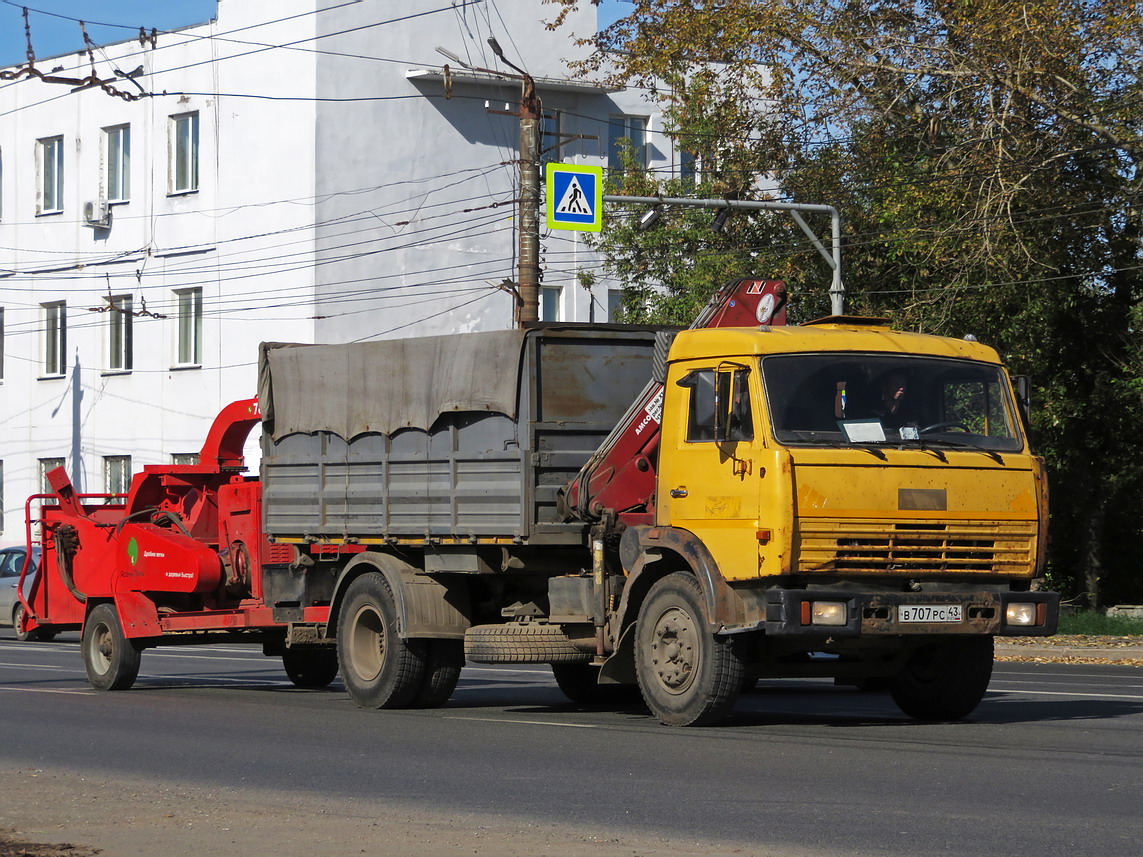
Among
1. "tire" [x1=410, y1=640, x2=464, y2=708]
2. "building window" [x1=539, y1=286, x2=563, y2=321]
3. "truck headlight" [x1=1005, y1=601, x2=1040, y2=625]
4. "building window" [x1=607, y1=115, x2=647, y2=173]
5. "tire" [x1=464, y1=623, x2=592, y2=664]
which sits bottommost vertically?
"tire" [x1=410, y1=640, x2=464, y2=708]

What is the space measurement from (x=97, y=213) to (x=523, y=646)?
33502 millimetres

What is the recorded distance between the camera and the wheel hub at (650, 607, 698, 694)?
12.5m

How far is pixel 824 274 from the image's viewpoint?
1339 inches

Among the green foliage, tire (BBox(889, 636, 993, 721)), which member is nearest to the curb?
the green foliage

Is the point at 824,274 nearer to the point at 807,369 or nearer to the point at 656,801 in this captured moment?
the point at 807,369

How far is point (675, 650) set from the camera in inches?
497

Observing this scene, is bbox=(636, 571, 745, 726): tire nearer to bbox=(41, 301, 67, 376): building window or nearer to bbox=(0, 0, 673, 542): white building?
bbox=(0, 0, 673, 542): white building

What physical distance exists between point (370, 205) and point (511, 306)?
4.53 metres

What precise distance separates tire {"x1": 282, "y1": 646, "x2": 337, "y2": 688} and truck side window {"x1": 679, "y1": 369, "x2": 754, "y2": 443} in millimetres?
6452

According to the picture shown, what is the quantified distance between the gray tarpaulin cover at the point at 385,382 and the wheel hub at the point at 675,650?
2127 millimetres

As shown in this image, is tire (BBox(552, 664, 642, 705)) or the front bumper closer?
the front bumper

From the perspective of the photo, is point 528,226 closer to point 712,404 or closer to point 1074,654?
point 1074,654

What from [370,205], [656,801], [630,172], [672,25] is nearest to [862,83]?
[672,25]

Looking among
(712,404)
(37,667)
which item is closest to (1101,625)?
(37,667)
